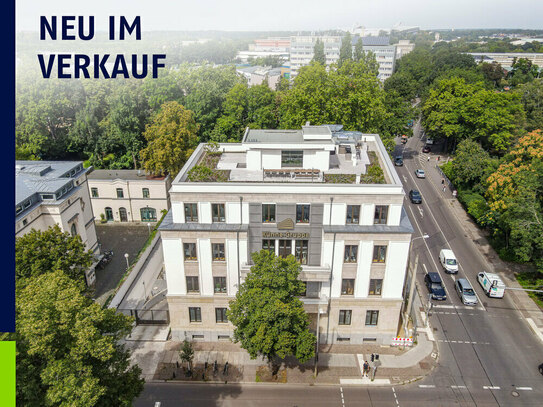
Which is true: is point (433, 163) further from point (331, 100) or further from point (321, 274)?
point (321, 274)

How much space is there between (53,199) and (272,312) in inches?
1325

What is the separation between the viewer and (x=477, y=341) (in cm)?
4703

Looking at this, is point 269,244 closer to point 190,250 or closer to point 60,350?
point 190,250

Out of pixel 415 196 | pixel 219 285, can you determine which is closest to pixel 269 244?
pixel 219 285

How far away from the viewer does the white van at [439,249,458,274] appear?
58.8m

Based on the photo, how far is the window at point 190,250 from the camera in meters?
42.1

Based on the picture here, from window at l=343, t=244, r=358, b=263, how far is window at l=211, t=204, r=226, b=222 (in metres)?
12.8

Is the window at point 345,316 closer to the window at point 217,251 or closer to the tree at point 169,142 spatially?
the window at point 217,251

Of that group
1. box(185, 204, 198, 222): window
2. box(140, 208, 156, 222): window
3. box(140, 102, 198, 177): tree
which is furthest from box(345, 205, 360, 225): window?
box(140, 208, 156, 222): window

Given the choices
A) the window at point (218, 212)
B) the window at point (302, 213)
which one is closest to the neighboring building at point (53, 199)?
the window at point (218, 212)

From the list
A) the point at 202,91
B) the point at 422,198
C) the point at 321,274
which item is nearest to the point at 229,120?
the point at 202,91

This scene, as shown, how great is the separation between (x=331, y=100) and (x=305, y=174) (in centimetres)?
3309

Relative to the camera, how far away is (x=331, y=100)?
237 feet

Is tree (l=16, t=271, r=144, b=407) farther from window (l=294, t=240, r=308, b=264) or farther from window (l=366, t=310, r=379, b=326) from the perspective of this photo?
window (l=366, t=310, r=379, b=326)
